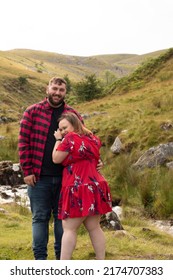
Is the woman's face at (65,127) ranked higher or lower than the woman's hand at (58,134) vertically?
higher

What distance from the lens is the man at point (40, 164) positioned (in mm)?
4762

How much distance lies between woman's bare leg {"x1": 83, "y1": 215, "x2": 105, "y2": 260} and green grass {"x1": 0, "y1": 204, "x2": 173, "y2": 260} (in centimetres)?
78

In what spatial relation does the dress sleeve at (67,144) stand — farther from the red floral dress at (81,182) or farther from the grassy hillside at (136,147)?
the grassy hillside at (136,147)

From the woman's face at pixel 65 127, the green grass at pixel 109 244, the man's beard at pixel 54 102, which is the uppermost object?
the man's beard at pixel 54 102

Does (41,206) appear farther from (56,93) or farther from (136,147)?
(136,147)

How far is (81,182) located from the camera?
4273 mm

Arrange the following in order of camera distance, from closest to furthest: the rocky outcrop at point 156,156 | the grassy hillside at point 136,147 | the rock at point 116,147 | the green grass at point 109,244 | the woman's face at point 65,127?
the woman's face at point 65,127
the green grass at point 109,244
the grassy hillside at point 136,147
the rocky outcrop at point 156,156
the rock at point 116,147

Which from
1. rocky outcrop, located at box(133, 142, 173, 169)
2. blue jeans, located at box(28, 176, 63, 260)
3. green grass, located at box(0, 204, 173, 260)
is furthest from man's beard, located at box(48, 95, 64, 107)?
rocky outcrop, located at box(133, 142, 173, 169)

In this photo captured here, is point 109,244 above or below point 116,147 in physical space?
below

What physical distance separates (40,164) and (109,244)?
1671 mm

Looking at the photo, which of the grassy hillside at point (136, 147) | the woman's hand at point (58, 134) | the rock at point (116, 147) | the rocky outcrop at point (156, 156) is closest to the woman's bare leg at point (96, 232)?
the woman's hand at point (58, 134)

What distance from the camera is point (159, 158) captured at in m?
10.0

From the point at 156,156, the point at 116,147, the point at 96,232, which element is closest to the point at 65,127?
the point at 96,232

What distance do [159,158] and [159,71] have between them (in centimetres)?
1676
